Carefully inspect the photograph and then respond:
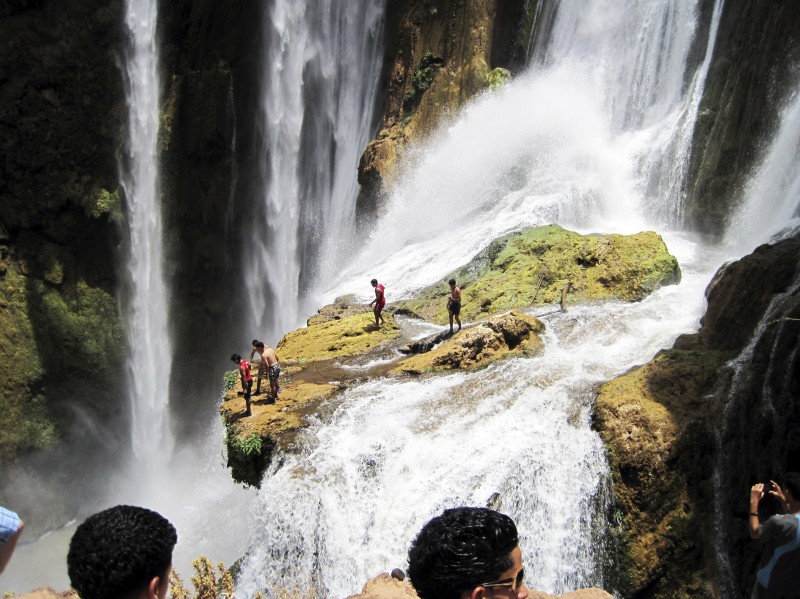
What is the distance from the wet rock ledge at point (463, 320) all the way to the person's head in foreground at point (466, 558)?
263 inches

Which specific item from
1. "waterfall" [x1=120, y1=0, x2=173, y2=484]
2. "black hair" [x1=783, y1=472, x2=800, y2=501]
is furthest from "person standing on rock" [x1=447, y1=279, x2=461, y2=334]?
"waterfall" [x1=120, y1=0, x2=173, y2=484]

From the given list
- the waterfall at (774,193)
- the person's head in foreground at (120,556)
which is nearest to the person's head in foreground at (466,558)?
the person's head in foreground at (120,556)

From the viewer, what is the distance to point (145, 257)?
70.6ft

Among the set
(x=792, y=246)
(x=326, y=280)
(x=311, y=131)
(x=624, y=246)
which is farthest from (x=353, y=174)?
(x=792, y=246)

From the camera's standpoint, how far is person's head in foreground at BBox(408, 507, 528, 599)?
2199mm

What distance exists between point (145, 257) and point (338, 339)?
38.2ft

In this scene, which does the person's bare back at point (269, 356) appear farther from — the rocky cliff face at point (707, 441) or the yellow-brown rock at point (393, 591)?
the yellow-brown rock at point (393, 591)

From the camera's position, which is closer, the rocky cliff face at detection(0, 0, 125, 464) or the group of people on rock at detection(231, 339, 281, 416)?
the group of people on rock at detection(231, 339, 281, 416)

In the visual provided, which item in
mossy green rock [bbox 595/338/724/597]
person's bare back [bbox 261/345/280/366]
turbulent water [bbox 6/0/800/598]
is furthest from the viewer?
person's bare back [bbox 261/345/280/366]

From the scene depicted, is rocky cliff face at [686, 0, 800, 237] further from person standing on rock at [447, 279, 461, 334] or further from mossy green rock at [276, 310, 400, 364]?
mossy green rock at [276, 310, 400, 364]

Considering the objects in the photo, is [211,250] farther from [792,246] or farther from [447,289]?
[792,246]

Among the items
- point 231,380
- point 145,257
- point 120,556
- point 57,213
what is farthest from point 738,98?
point 57,213

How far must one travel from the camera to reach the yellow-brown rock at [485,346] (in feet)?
33.4

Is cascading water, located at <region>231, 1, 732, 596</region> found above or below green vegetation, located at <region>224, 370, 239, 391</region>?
above
